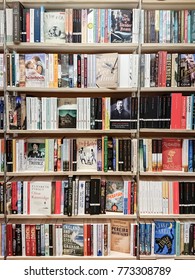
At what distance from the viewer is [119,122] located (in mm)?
2129

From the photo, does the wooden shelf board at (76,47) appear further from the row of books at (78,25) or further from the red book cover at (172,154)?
the red book cover at (172,154)

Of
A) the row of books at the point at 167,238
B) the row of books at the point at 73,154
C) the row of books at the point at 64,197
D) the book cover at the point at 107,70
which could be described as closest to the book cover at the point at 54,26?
the book cover at the point at 107,70

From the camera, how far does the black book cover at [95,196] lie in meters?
2.16

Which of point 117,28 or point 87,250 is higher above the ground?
point 117,28

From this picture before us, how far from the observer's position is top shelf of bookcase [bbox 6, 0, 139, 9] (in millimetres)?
2059

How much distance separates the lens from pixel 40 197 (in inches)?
84.9

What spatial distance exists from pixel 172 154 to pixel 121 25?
1.03 metres

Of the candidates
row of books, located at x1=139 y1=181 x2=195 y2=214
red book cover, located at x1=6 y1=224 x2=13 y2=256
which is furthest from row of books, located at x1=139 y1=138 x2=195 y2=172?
red book cover, located at x1=6 y1=224 x2=13 y2=256

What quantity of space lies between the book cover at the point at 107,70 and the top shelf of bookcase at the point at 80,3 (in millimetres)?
381

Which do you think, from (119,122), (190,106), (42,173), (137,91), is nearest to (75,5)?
(137,91)

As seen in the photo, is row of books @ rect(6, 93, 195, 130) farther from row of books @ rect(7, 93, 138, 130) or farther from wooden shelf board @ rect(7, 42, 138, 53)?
wooden shelf board @ rect(7, 42, 138, 53)
